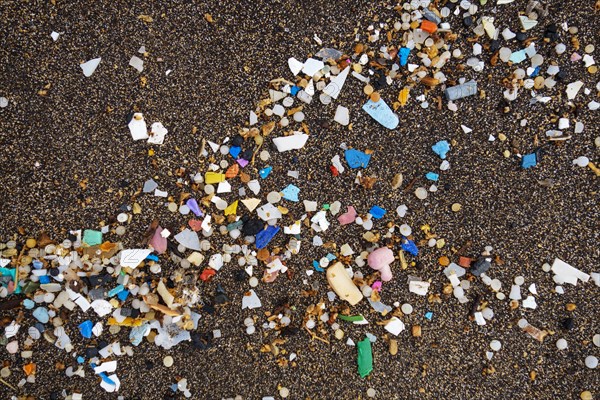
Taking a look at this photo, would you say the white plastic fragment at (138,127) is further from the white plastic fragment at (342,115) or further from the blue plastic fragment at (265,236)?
the white plastic fragment at (342,115)

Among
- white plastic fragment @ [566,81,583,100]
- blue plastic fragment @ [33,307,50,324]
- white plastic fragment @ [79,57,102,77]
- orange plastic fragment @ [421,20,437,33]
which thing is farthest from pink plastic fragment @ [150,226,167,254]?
white plastic fragment @ [566,81,583,100]

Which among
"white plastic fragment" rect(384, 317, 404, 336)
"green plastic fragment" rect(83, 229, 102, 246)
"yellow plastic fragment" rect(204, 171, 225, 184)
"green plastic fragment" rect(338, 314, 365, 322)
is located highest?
"yellow plastic fragment" rect(204, 171, 225, 184)

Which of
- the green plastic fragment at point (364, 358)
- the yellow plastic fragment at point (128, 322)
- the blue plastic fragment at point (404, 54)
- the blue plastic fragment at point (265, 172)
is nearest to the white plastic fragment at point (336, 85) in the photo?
the blue plastic fragment at point (404, 54)

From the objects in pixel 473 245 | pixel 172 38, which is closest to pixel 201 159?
pixel 172 38

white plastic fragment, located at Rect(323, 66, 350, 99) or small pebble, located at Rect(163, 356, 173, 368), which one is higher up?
white plastic fragment, located at Rect(323, 66, 350, 99)

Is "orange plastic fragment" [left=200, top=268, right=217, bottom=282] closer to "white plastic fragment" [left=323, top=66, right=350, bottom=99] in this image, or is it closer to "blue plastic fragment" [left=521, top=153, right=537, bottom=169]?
"white plastic fragment" [left=323, top=66, right=350, bottom=99]

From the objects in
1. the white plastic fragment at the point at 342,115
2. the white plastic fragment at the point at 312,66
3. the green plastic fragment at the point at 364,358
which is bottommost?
the green plastic fragment at the point at 364,358

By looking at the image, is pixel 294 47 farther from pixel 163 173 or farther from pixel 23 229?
pixel 23 229
